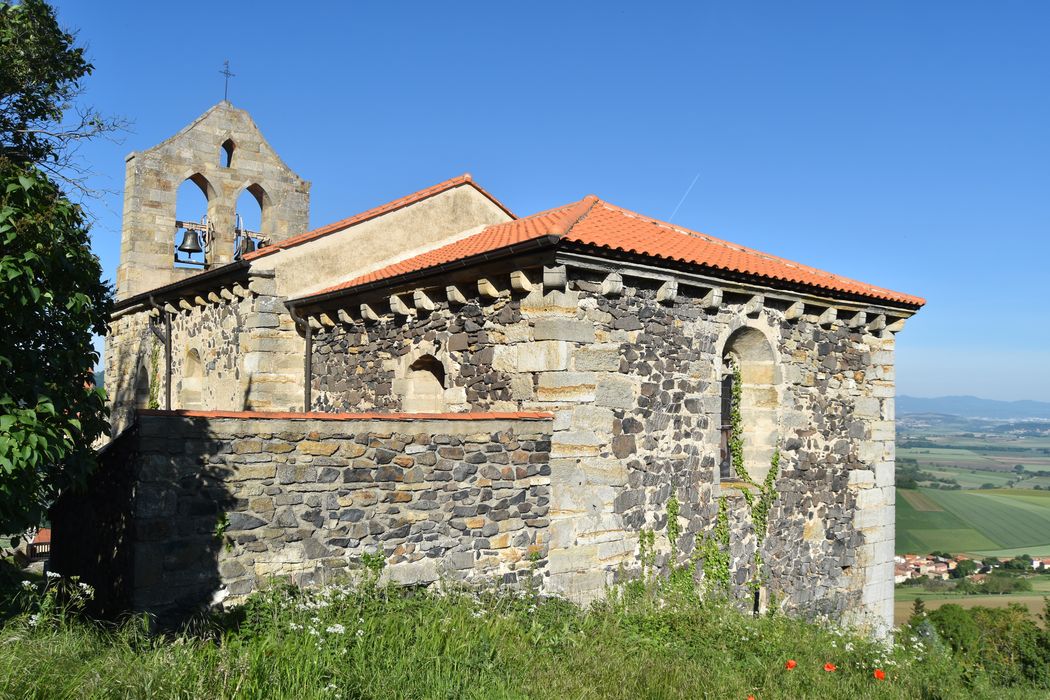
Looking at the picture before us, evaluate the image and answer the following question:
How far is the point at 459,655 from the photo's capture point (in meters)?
5.45

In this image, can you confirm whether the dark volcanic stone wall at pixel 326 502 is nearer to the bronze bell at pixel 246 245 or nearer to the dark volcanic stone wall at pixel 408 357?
the dark volcanic stone wall at pixel 408 357

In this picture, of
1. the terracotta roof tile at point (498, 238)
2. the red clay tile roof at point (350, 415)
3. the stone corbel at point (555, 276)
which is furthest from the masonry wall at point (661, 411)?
the terracotta roof tile at point (498, 238)

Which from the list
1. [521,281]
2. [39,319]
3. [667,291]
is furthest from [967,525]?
[39,319]

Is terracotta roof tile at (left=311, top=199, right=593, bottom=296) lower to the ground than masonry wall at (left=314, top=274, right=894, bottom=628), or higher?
higher

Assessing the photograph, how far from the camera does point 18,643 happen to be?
4.37m

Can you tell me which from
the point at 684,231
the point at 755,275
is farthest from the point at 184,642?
the point at 684,231

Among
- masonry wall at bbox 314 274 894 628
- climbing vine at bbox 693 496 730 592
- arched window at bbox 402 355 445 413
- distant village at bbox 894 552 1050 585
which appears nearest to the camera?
masonry wall at bbox 314 274 894 628

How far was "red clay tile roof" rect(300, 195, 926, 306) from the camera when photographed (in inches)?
342

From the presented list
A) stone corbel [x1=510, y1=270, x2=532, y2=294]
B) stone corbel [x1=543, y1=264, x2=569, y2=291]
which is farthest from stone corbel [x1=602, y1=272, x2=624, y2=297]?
stone corbel [x1=510, y1=270, x2=532, y2=294]

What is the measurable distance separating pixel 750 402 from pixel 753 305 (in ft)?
4.71

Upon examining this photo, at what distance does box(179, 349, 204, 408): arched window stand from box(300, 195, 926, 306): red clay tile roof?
330cm

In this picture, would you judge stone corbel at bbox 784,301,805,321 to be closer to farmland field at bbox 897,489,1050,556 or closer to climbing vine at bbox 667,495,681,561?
climbing vine at bbox 667,495,681,561

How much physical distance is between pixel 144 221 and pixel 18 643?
11.4 metres

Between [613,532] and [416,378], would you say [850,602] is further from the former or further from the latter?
[416,378]
